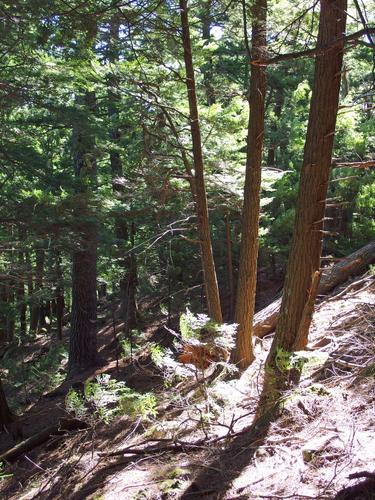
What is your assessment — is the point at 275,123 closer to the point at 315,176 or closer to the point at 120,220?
the point at 120,220

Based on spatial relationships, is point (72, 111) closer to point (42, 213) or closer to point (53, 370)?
point (42, 213)

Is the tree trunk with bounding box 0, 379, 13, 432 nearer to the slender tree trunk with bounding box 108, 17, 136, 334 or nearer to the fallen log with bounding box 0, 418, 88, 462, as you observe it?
the fallen log with bounding box 0, 418, 88, 462

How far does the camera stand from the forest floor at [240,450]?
417 centimetres

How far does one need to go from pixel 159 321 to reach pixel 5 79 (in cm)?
927

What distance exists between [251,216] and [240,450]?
367cm

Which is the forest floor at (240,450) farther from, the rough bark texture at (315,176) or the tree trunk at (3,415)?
the tree trunk at (3,415)

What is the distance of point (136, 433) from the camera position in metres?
6.79

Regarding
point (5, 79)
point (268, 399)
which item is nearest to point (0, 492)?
point (268, 399)

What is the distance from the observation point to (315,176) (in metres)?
5.28

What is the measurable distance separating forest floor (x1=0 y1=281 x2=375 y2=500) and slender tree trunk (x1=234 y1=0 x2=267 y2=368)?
70 cm

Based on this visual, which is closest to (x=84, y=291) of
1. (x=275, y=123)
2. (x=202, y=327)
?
(x=202, y=327)

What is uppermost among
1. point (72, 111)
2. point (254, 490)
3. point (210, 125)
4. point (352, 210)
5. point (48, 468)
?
point (72, 111)

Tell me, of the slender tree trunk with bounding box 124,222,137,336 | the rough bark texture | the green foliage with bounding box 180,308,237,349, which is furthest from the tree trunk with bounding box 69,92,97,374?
the rough bark texture

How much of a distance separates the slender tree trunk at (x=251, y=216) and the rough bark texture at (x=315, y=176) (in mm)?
2042
